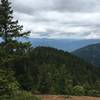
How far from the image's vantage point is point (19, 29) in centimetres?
2425

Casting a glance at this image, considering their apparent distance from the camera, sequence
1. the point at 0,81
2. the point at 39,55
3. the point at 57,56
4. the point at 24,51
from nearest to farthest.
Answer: the point at 0,81 → the point at 24,51 → the point at 39,55 → the point at 57,56

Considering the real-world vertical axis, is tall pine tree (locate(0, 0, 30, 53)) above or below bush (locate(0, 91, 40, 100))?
above

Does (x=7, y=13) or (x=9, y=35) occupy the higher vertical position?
(x=7, y=13)

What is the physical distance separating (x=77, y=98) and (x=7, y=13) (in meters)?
8.92

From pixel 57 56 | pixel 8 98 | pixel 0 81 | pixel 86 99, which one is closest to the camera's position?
pixel 0 81

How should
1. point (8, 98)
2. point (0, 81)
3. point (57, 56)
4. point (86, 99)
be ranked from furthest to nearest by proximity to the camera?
point (57, 56)
point (86, 99)
point (8, 98)
point (0, 81)

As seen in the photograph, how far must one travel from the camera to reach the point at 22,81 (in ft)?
136

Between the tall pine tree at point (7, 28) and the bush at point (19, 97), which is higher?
the tall pine tree at point (7, 28)

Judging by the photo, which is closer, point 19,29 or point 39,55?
point 19,29

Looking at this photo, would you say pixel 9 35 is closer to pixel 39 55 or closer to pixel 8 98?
pixel 8 98

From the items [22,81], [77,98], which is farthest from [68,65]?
[77,98]

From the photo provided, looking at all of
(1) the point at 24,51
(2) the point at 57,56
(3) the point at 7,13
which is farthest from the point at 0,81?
(2) the point at 57,56

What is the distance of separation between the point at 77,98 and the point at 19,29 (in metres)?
7.41

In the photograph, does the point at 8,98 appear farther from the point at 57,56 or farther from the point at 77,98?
the point at 57,56
